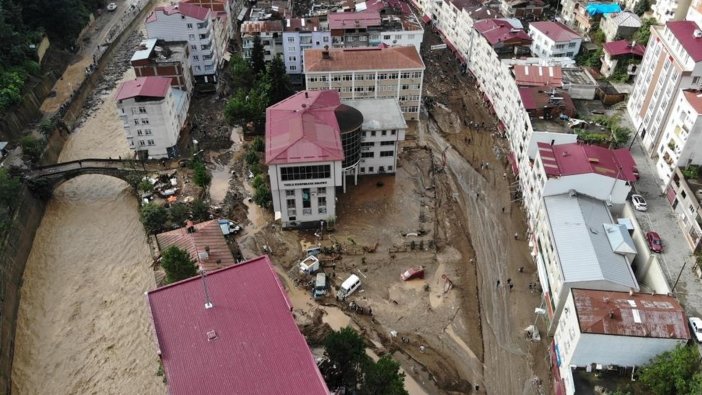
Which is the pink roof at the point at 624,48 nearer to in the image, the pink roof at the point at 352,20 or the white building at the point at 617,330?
the pink roof at the point at 352,20

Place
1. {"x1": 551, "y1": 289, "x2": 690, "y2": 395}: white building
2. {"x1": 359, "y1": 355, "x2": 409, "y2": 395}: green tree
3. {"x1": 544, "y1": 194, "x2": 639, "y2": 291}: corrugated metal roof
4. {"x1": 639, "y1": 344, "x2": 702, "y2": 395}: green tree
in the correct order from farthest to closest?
{"x1": 544, "y1": 194, "x2": 639, "y2": 291}: corrugated metal roof, {"x1": 551, "y1": 289, "x2": 690, "y2": 395}: white building, {"x1": 359, "y1": 355, "x2": 409, "y2": 395}: green tree, {"x1": 639, "y1": 344, "x2": 702, "y2": 395}: green tree

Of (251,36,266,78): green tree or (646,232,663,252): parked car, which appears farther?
(251,36,266,78): green tree

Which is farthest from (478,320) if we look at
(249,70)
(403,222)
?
(249,70)

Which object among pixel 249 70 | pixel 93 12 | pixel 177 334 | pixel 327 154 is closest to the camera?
pixel 177 334

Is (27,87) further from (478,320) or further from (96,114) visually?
(478,320)

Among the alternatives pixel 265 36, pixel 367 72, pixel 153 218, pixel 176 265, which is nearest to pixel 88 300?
pixel 153 218

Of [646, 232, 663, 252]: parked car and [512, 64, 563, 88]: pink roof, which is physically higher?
[512, 64, 563, 88]: pink roof

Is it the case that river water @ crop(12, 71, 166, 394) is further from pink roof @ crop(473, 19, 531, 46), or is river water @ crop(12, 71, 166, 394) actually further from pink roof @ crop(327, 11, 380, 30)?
pink roof @ crop(473, 19, 531, 46)

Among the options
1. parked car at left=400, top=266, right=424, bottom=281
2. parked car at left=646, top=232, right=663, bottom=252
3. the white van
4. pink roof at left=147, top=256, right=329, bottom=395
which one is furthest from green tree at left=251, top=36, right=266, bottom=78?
parked car at left=646, top=232, right=663, bottom=252
